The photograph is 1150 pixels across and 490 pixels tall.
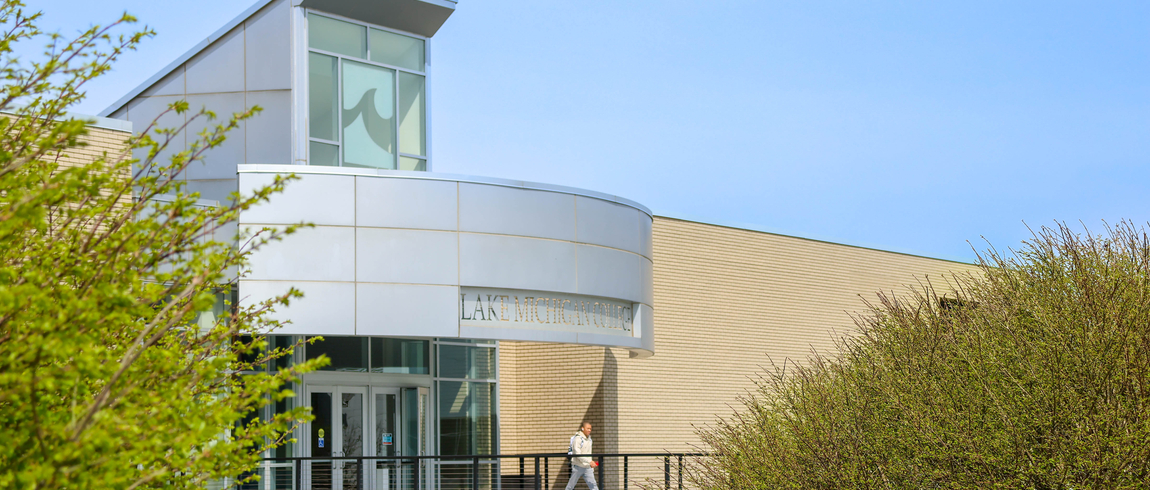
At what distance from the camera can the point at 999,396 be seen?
1386 cm

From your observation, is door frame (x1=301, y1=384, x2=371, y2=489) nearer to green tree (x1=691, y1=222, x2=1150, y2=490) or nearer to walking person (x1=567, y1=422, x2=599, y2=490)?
walking person (x1=567, y1=422, x2=599, y2=490)

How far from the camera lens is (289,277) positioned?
53.2 feet

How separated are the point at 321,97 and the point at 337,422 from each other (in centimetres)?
614

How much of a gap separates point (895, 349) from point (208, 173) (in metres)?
13.2

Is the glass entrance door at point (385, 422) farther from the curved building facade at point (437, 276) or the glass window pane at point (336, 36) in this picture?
the glass window pane at point (336, 36)

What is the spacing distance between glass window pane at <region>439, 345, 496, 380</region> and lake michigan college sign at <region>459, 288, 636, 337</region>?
167 inches

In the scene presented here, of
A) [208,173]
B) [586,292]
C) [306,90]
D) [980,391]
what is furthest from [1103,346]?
[208,173]

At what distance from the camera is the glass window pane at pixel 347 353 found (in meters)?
19.9

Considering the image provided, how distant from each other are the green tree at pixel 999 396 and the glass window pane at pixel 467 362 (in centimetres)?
599

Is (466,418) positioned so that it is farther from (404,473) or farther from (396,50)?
(396,50)

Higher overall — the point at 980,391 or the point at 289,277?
the point at 289,277

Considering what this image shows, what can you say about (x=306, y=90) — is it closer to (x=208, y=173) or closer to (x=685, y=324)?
(x=208, y=173)

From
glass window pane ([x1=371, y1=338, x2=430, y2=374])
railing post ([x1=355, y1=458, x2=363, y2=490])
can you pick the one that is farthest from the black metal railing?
glass window pane ([x1=371, y1=338, x2=430, y2=374])

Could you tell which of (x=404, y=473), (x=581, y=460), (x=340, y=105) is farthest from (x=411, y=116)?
(x=581, y=460)
